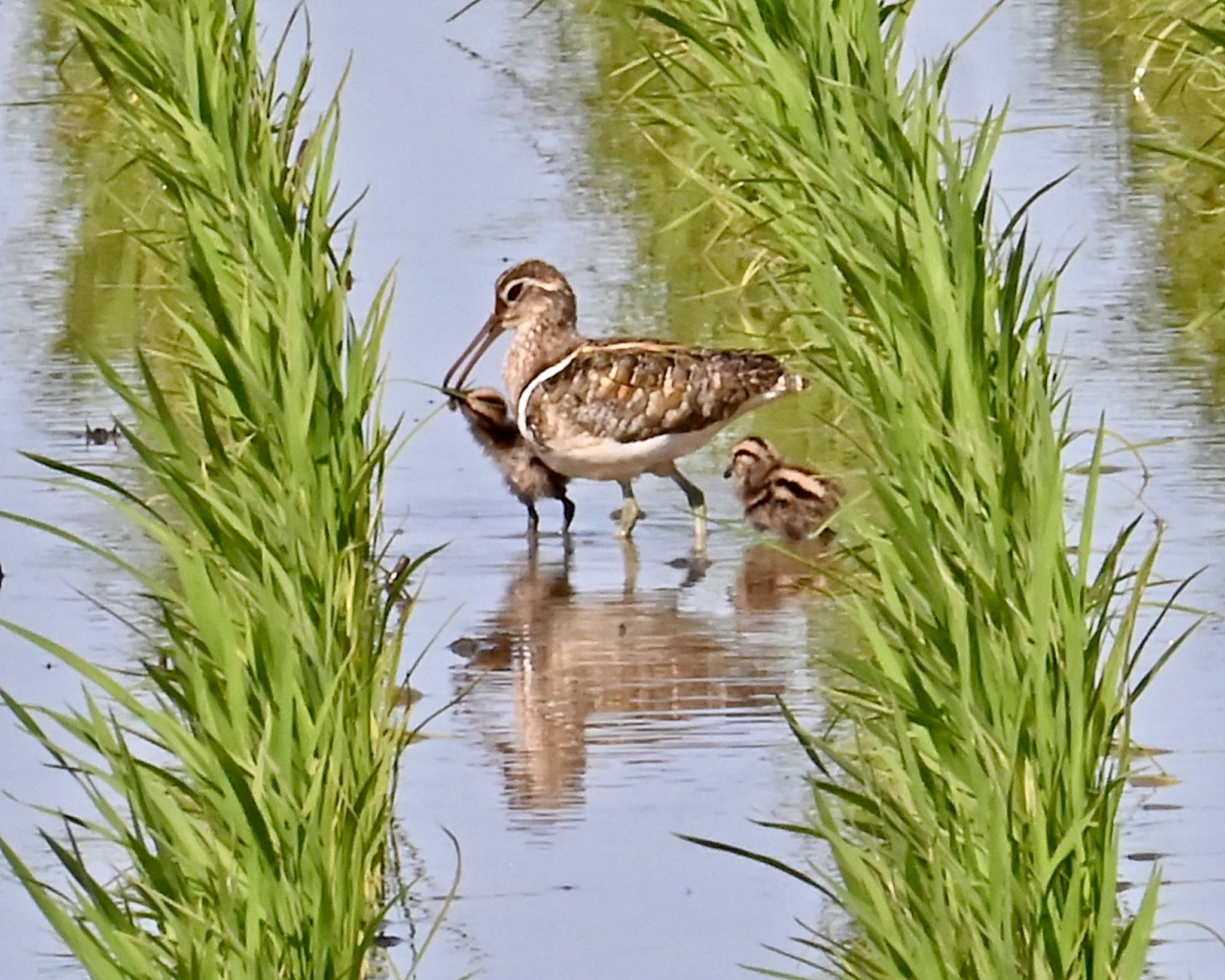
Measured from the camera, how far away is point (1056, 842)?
3957 mm

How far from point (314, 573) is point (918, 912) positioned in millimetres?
1263

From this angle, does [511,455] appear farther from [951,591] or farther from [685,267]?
[951,591]

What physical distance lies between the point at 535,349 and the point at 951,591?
5203mm

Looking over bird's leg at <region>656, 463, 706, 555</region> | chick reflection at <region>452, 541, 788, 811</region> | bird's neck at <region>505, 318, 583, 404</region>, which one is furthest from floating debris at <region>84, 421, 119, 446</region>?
chick reflection at <region>452, 541, 788, 811</region>

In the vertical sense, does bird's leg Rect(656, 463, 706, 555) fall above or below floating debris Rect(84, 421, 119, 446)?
below

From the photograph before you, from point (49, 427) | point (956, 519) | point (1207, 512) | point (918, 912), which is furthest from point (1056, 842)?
point (49, 427)

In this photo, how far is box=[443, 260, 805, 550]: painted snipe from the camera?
848 centimetres

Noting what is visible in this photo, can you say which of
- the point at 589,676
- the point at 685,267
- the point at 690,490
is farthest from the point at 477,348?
the point at 589,676

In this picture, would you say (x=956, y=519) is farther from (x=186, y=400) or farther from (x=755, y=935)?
(x=186, y=400)

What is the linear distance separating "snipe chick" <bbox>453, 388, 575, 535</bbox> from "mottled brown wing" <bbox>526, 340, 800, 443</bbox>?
0.27 feet

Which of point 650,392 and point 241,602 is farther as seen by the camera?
point 650,392

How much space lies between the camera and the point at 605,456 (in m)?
8.47

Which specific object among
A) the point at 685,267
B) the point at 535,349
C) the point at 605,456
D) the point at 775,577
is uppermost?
the point at 685,267

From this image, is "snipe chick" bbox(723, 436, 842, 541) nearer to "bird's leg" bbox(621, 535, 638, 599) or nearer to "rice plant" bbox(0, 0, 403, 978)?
"bird's leg" bbox(621, 535, 638, 599)
